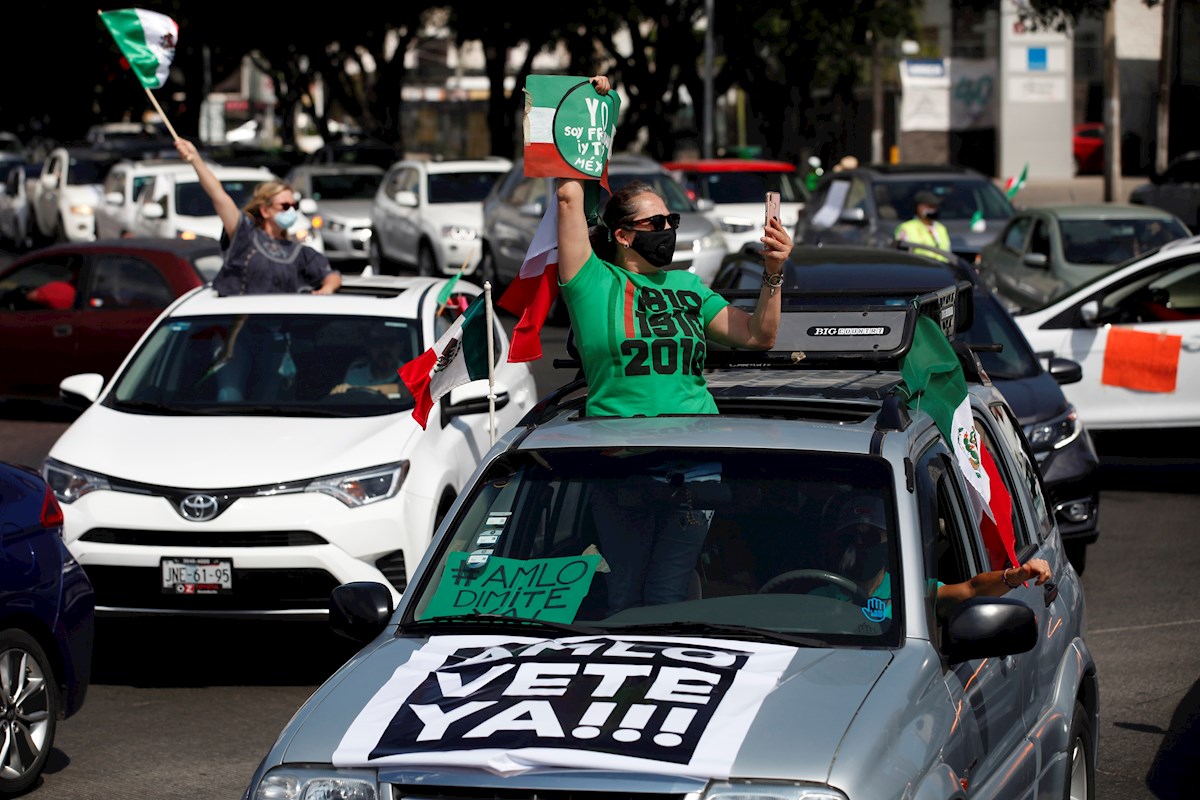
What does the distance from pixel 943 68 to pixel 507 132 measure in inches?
763

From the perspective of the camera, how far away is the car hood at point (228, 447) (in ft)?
26.8

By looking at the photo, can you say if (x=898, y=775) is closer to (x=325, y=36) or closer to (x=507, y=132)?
(x=507, y=132)

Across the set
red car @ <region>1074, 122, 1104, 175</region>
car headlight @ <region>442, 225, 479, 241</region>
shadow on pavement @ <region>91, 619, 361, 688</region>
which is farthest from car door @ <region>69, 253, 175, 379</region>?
red car @ <region>1074, 122, 1104, 175</region>

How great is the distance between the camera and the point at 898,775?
3.90 m

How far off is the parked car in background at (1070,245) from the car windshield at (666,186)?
189 inches

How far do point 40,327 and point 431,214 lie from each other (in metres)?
10.7

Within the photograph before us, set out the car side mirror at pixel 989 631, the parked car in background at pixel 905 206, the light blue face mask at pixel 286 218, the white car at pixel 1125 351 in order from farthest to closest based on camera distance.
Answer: the parked car in background at pixel 905 206 → the white car at pixel 1125 351 → the light blue face mask at pixel 286 218 → the car side mirror at pixel 989 631

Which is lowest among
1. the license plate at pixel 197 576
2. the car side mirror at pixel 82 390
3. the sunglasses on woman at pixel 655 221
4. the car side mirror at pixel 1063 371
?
the license plate at pixel 197 576

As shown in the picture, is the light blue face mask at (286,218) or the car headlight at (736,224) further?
the car headlight at (736,224)

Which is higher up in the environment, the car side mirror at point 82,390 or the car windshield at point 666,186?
the car side mirror at point 82,390

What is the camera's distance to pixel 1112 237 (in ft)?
61.8

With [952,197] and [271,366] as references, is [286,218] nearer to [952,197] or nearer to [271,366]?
[271,366]

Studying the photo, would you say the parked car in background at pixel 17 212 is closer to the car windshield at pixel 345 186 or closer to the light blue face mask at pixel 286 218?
the car windshield at pixel 345 186

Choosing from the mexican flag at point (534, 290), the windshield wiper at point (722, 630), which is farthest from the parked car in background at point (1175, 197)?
the windshield wiper at point (722, 630)
